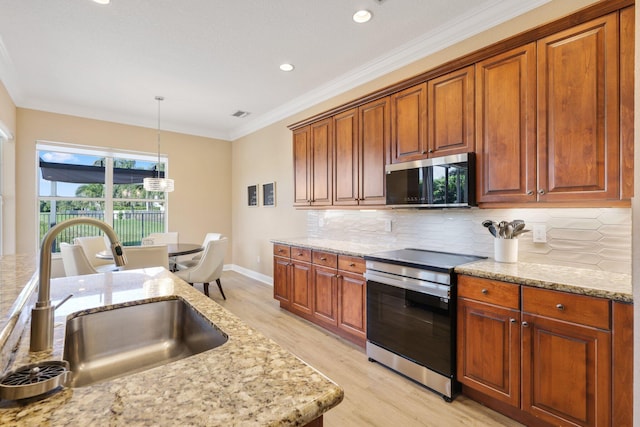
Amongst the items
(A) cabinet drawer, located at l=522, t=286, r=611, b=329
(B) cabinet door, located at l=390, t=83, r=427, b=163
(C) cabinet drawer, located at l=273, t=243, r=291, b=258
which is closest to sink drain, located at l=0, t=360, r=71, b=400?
(A) cabinet drawer, located at l=522, t=286, r=611, b=329

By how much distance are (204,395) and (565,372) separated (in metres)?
1.92

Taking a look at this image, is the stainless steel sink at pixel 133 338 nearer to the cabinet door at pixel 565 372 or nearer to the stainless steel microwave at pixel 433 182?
the cabinet door at pixel 565 372

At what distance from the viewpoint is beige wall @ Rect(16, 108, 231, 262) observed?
14.4 feet

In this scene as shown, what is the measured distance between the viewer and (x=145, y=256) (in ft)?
11.2

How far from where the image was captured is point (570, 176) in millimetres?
1840

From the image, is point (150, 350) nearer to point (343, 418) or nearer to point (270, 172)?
point (343, 418)

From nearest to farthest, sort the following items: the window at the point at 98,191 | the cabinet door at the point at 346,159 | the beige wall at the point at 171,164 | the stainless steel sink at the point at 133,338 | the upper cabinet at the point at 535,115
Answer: the stainless steel sink at the point at 133,338
the upper cabinet at the point at 535,115
the cabinet door at the point at 346,159
the beige wall at the point at 171,164
the window at the point at 98,191

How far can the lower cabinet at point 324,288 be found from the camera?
2.85 m

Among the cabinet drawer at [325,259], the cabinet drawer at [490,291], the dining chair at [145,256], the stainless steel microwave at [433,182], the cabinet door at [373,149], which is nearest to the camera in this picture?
the cabinet drawer at [490,291]

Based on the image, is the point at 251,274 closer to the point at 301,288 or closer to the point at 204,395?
the point at 301,288

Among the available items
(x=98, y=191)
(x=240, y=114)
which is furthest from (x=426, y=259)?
(x=98, y=191)

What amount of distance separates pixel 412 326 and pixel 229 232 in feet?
16.0

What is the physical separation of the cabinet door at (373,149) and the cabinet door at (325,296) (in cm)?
82

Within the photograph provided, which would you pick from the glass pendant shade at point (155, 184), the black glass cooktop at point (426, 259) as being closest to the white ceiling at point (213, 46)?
the glass pendant shade at point (155, 184)
